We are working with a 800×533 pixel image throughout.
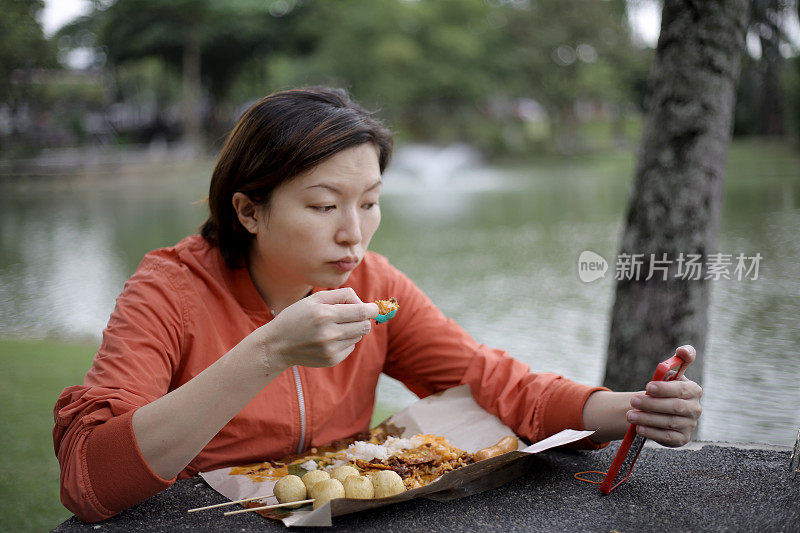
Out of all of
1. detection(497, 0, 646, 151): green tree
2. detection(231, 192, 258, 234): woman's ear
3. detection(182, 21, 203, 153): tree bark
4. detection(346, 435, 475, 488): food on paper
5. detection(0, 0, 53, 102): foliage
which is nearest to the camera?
detection(346, 435, 475, 488): food on paper

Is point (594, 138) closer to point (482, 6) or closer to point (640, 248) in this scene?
point (482, 6)

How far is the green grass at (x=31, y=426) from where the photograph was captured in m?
2.54

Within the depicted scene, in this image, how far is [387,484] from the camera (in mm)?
1326


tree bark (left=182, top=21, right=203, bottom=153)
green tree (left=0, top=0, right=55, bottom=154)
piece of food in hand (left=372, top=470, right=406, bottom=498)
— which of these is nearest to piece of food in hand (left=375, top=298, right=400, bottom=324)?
piece of food in hand (left=372, top=470, right=406, bottom=498)

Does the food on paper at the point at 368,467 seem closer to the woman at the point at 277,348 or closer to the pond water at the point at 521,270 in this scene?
the woman at the point at 277,348

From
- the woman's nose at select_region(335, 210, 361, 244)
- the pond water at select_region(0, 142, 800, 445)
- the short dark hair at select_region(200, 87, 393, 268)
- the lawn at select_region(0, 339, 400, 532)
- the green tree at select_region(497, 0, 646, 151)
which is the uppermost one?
the green tree at select_region(497, 0, 646, 151)

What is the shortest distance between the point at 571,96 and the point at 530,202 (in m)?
11.7

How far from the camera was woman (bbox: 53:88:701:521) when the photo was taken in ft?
4.05

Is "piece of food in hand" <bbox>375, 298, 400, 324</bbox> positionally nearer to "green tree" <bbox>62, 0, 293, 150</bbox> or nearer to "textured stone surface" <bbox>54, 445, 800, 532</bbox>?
"textured stone surface" <bbox>54, 445, 800, 532</bbox>

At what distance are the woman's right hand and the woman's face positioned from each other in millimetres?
247

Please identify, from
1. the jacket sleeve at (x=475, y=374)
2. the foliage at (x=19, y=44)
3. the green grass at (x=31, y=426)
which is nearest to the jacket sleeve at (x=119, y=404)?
the jacket sleeve at (x=475, y=374)

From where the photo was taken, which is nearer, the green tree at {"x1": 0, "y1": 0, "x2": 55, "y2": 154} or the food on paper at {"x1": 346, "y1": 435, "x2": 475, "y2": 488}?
the food on paper at {"x1": 346, "y1": 435, "x2": 475, "y2": 488}

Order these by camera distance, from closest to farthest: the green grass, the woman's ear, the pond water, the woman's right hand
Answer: the woman's right hand < the woman's ear < the green grass < the pond water

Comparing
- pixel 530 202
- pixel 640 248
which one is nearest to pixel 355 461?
pixel 640 248
